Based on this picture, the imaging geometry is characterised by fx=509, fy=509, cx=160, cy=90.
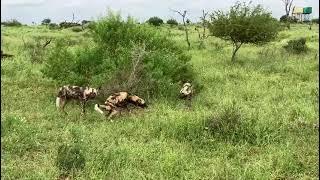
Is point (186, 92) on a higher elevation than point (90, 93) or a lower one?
lower

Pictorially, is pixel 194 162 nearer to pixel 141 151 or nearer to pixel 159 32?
pixel 141 151

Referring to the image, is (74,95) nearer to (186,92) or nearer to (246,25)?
(186,92)

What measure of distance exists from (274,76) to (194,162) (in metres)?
10.4

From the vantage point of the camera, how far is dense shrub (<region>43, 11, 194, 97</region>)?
13.4m

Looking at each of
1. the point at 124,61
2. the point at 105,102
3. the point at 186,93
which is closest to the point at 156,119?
the point at 105,102

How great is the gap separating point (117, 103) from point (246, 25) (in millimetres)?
13112

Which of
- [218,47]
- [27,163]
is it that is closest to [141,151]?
[27,163]

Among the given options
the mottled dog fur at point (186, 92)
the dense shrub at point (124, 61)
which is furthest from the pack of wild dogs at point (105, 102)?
the mottled dog fur at point (186, 92)

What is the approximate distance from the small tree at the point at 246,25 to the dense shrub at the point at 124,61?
23.3ft

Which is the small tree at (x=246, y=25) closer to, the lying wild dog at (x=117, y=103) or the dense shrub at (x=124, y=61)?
the dense shrub at (x=124, y=61)

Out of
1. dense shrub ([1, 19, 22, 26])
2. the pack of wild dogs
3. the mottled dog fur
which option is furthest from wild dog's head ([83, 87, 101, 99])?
dense shrub ([1, 19, 22, 26])

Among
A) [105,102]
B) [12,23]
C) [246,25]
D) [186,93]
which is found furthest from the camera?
[12,23]

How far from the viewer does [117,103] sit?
11375mm

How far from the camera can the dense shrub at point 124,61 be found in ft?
43.8
